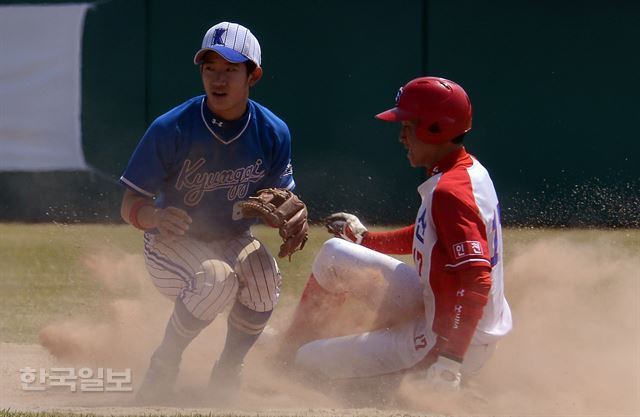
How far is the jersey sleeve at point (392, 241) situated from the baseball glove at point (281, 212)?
327mm

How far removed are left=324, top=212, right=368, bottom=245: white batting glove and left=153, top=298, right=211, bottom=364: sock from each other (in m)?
0.77

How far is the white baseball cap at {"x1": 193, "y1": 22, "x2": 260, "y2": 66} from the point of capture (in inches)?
157

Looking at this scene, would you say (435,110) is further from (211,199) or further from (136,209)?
(136,209)

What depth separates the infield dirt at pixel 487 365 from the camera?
4.01 meters

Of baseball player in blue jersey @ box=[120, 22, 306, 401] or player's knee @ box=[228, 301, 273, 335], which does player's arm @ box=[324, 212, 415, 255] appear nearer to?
baseball player in blue jersey @ box=[120, 22, 306, 401]

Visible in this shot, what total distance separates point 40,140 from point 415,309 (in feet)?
22.7

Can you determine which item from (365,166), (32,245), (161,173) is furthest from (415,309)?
(365,166)

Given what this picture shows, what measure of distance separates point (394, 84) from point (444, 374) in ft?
21.9

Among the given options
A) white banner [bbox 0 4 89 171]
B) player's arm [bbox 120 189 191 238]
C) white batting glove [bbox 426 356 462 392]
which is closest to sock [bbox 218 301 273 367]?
player's arm [bbox 120 189 191 238]

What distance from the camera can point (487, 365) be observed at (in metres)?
4.50

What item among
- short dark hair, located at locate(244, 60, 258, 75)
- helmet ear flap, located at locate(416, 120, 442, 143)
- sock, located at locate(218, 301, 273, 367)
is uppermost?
short dark hair, located at locate(244, 60, 258, 75)

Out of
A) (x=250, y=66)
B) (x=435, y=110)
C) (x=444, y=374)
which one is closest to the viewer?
(x=444, y=374)

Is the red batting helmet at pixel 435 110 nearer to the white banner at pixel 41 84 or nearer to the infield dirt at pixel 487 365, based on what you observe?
the infield dirt at pixel 487 365

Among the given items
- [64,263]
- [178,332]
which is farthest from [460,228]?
[64,263]
